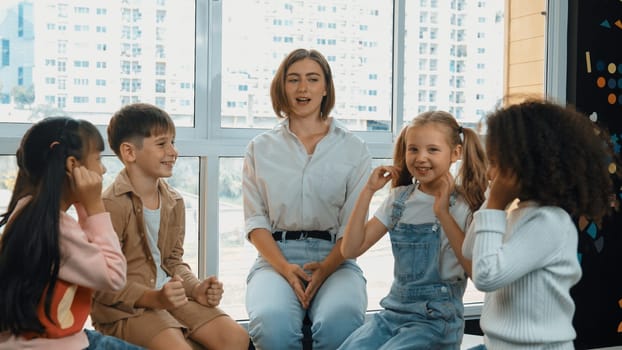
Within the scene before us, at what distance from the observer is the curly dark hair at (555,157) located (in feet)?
5.49

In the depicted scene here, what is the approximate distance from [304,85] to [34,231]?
1.12m

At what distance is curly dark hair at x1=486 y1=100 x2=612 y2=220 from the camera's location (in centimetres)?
167

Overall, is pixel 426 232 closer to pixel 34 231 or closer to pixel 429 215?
pixel 429 215

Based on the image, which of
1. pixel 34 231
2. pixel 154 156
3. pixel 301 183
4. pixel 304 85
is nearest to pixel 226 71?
pixel 304 85

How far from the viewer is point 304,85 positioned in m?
2.48

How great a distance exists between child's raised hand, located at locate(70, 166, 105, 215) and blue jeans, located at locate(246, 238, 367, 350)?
0.66m

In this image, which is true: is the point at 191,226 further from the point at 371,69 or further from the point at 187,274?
the point at 371,69

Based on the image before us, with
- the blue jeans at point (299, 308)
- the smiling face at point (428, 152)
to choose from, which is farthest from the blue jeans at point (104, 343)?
the smiling face at point (428, 152)

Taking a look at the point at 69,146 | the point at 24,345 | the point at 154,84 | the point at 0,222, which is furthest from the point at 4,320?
the point at 154,84

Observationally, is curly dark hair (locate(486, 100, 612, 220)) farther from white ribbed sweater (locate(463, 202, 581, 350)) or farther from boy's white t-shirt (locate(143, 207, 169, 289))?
boy's white t-shirt (locate(143, 207, 169, 289))

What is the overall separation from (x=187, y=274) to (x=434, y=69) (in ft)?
5.14

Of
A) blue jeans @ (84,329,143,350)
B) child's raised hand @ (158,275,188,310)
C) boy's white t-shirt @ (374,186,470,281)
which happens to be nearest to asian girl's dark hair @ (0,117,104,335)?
blue jeans @ (84,329,143,350)

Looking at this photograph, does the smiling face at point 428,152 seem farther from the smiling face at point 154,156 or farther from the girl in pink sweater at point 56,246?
the girl in pink sweater at point 56,246

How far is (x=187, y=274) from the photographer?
2.28m
